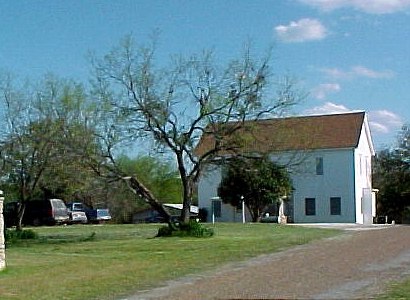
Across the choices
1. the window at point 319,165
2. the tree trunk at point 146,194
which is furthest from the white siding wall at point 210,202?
the tree trunk at point 146,194

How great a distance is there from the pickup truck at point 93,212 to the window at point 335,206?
16.4 m

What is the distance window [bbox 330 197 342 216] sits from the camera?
198ft

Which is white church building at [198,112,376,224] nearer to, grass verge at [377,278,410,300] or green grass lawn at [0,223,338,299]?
green grass lawn at [0,223,338,299]

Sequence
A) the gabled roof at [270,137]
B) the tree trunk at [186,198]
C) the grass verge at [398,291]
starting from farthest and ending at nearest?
the tree trunk at [186,198] → the gabled roof at [270,137] → the grass verge at [398,291]

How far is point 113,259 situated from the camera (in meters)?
24.6

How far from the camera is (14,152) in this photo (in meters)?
39.7

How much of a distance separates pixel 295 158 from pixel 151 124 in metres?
8.10

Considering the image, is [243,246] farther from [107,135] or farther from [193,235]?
[107,135]

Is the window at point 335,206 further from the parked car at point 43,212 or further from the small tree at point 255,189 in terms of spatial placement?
the parked car at point 43,212

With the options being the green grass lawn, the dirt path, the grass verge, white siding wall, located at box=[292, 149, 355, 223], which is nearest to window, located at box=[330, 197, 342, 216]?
white siding wall, located at box=[292, 149, 355, 223]

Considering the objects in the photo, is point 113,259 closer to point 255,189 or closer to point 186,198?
point 186,198

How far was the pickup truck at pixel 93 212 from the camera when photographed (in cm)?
5898

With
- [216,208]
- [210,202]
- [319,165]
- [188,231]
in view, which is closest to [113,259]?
[188,231]

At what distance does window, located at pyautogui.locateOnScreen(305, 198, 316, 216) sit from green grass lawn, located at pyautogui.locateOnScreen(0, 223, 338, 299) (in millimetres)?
22043
